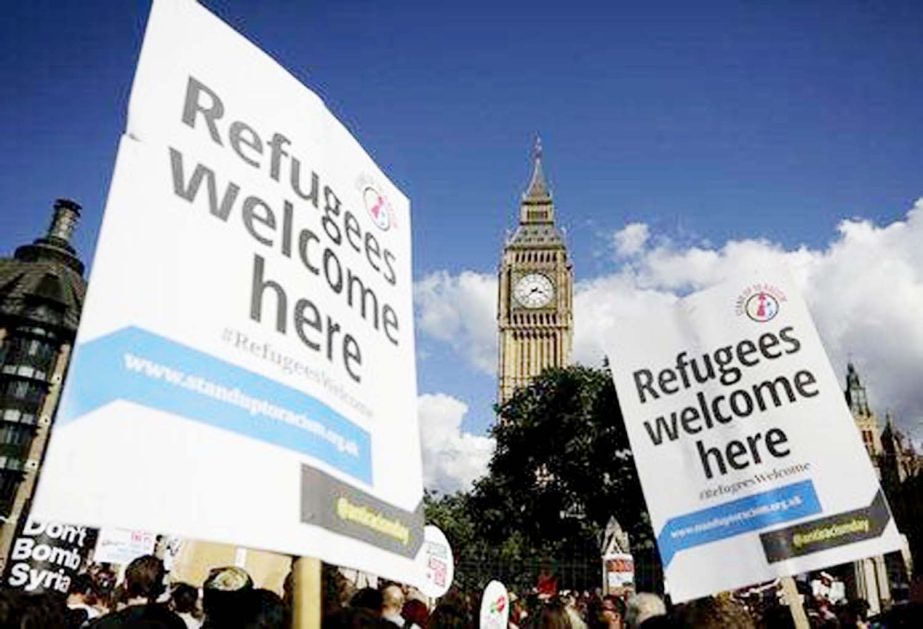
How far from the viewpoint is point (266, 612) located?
2.84 meters

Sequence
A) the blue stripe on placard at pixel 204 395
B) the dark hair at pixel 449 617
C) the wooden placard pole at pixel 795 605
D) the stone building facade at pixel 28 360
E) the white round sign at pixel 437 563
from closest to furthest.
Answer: the blue stripe on placard at pixel 204 395
the wooden placard pole at pixel 795 605
the dark hair at pixel 449 617
the white round sign at pixel 437 563
the stone building facade at pixel 28 360

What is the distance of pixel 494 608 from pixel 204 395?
22.9 feet

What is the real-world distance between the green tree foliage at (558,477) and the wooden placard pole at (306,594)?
116 ft

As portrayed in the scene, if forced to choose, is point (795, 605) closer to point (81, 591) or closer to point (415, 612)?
point (415, 612)

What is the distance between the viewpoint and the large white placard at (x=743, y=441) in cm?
388

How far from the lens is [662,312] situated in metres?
4.59

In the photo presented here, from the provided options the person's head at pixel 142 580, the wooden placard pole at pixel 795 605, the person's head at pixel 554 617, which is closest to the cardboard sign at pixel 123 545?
the person's head at pixel 142 580

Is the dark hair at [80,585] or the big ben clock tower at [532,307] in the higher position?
the big ben clock tower at [532,307]

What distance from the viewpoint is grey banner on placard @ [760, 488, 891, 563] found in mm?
3842

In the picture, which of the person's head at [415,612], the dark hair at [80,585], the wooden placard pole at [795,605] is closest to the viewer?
the wooden placard pole at [795,605]

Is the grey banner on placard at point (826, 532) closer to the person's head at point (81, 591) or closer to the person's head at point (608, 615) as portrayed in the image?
the person's head at point (608, 615)

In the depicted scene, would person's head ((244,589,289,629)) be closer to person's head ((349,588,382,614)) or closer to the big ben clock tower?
person's head ((349,588,382,614))

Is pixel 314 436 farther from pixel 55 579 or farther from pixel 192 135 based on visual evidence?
pixel 55 579

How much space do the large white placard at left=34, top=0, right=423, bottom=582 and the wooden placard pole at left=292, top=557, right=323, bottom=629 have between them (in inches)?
2.2
